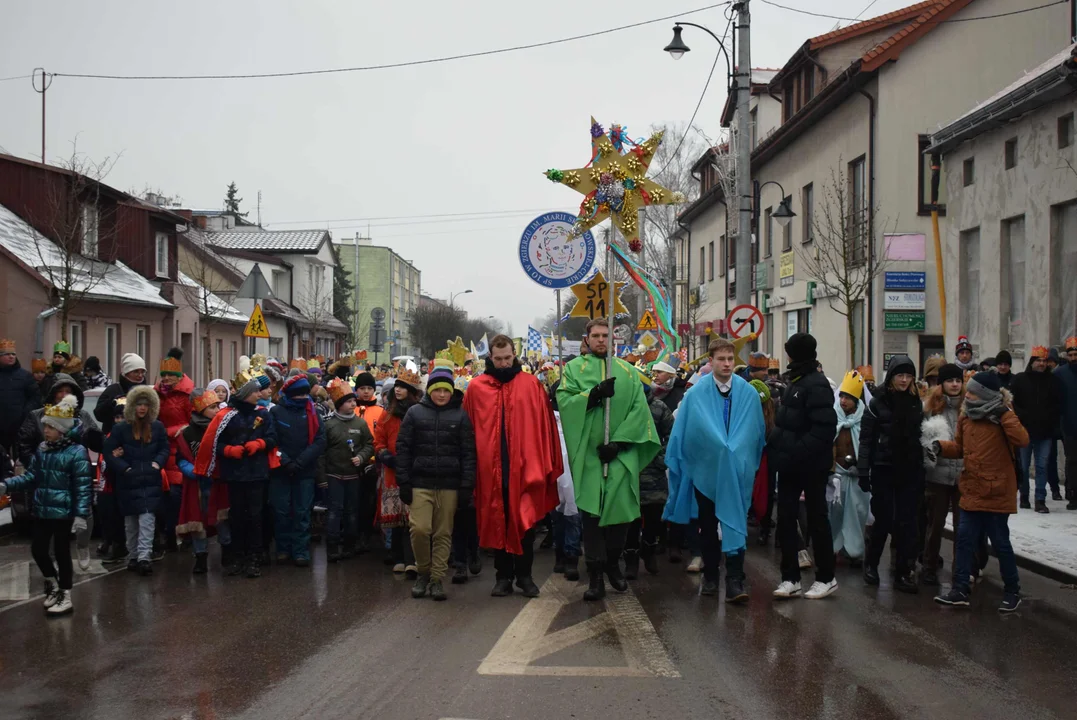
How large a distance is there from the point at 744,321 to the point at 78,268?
56.1 feet

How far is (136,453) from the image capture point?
31.8 feet

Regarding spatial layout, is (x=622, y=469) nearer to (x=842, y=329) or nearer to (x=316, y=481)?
(x=316, y=481)

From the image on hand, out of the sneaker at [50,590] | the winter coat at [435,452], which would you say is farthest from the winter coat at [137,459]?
the winter coat at [435,452]

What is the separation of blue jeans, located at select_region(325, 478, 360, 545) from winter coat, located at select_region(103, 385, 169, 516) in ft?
5.13

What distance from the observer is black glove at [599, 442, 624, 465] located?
27.1 feet

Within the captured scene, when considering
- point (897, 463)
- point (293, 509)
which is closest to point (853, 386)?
point (897, 463)

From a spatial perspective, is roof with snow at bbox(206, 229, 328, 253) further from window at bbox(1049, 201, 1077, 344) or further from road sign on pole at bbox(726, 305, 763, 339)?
window at bbox(1049, 201, 1077, 344)

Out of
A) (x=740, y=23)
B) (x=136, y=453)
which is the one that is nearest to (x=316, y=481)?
(x=136, y=453)

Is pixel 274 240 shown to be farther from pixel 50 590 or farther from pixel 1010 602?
pixel 1010 602

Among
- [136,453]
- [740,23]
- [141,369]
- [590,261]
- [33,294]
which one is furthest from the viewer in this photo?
[33,294]

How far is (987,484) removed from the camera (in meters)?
8.11

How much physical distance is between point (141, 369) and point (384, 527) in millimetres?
2881

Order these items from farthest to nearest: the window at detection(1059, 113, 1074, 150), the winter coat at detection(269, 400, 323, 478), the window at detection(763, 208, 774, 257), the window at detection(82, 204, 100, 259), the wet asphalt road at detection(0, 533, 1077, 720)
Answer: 1. the window at detection(763, 208, 774, 257)
2. the window at detection(82, 204, 100, 259)
3. the window at detection(1059, 113, 1074, 150)
4. the winter coat at detection(269, 400, 323, 478)
5. the wet asphalt road at detection(0, 533, 1077, 720)

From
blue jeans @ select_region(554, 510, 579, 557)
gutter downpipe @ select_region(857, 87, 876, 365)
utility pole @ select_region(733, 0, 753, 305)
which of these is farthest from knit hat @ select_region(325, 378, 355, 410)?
gutter downpipe @ select_region(857, 87, 876, 365)
